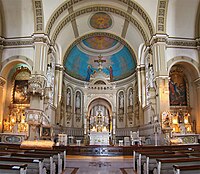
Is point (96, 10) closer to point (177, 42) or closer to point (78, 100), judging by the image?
point (177, 42)

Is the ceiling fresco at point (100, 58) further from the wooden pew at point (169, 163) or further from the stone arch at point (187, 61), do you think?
the wooden pew at point (169, 163)

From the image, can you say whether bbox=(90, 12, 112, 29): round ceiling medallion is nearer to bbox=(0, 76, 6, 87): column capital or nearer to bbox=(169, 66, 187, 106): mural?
bbox=(169, 66, 187, 106): mural

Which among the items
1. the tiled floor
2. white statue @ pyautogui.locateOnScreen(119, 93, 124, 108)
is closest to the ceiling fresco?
white statue @ pyautogui.locateOnScreen(119, 93, 124, 108)

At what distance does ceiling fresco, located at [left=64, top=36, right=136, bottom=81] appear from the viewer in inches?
1014

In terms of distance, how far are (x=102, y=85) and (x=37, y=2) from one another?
42.0 feet

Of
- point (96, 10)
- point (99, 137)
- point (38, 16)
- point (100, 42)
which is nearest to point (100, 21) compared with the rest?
point (96, 10)

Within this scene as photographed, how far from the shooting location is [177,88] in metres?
18.5

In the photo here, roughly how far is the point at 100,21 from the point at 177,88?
1056 cm

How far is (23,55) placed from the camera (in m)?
16.8

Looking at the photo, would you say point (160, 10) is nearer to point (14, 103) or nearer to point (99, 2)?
point (99, 2)

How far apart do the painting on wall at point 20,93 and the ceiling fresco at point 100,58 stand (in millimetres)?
7075

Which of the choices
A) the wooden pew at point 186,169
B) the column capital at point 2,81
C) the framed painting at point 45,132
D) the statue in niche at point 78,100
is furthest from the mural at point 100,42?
the wooden pew at point 186,169

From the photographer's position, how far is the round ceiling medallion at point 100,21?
852 inches

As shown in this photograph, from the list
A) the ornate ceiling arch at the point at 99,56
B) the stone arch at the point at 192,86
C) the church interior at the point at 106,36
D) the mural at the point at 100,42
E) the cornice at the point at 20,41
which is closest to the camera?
the church interior at the point at 106,36
